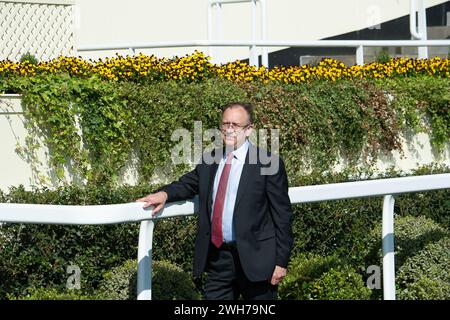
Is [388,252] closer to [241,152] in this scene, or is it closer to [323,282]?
[323,282]

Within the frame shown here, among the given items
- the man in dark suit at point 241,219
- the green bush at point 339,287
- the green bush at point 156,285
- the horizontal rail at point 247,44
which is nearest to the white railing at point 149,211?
the man in dark suit at point 241,219

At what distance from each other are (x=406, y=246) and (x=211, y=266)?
2.04m

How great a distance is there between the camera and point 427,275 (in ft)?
20.3

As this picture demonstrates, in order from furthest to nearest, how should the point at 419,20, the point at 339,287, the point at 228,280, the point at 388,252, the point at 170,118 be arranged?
the point at 419,20
the point at 170,118
the point at 339,287
the point at 388,252
the point at 228,280

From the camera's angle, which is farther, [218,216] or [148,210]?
[218,216]

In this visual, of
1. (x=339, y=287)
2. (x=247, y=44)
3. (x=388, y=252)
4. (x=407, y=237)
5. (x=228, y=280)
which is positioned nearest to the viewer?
(x=228, y=280)

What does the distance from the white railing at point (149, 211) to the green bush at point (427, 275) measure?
87 centimetres

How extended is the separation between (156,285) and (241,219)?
0.92m

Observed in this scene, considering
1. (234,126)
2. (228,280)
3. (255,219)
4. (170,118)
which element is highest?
(170,118)

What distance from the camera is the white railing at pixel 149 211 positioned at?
4086 millimetres

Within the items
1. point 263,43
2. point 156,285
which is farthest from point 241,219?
point 263,43

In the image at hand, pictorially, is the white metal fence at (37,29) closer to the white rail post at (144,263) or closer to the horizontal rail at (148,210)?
the horizontal rail at (148,210)

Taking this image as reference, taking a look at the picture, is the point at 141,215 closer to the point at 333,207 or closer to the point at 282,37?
the point at 333,207
